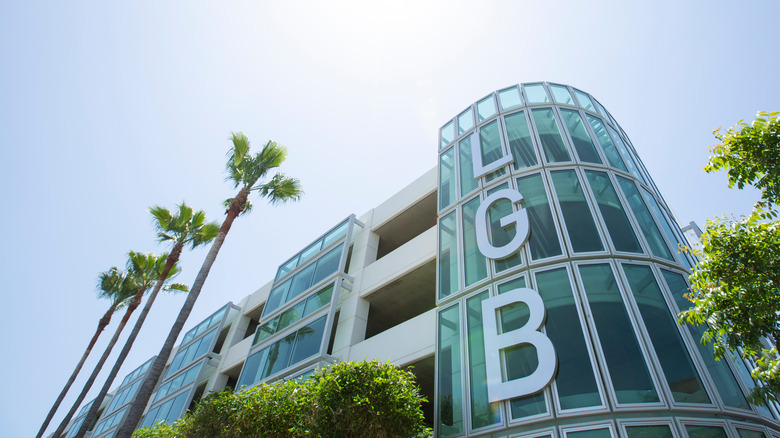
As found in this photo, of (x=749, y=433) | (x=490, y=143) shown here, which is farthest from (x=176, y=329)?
(x=749, y=433)

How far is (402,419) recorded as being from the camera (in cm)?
908

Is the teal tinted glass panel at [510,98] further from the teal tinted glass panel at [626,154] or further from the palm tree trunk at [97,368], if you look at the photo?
the palm tree trunk at [97,368]

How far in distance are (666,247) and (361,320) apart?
33.7 ft

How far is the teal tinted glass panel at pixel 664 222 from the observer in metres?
11.5

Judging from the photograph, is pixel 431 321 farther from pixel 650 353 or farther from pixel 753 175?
pixel 753 175

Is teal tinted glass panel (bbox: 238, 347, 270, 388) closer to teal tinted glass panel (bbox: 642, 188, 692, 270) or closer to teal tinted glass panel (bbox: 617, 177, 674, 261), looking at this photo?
teal tinted glass panel (bbox: 617, 177, 674, 261)

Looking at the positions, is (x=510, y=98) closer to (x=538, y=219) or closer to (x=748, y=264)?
(x=538, y=219)

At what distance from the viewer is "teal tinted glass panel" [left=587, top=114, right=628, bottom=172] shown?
13.6m

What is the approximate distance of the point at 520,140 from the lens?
14305 mm

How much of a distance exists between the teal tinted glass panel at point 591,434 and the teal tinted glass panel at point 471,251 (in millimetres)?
4379

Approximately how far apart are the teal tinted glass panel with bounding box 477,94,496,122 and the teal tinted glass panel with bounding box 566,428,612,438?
11.1 meters

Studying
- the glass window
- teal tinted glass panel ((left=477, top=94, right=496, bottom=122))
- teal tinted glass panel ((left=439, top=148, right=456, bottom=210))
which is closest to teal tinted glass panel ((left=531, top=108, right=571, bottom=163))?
teal tinted glass panel ((left=477, top=94, right=496, bottom=122))

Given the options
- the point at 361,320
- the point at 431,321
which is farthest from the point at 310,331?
the point at 431,321

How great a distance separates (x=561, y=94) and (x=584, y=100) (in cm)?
98
